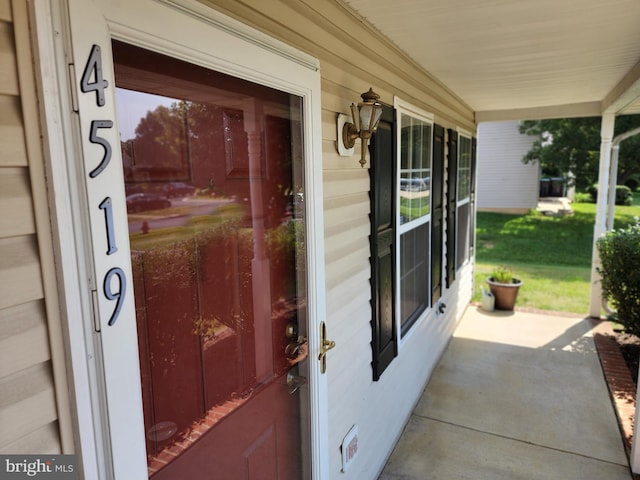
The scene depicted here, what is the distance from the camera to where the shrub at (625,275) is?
173 inches

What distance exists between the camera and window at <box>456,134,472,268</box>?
207 inches

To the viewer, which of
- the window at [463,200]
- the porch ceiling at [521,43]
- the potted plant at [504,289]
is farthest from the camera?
the potted plant at [504,289]

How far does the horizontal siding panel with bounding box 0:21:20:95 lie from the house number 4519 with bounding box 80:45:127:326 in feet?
0.36

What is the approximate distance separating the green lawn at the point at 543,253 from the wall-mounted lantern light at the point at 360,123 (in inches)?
185

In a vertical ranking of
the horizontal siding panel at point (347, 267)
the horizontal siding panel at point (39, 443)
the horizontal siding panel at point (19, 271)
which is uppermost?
the horizontal siding panel at point (19, 271)

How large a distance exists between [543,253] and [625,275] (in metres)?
5.77

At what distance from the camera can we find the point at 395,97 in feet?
8.95

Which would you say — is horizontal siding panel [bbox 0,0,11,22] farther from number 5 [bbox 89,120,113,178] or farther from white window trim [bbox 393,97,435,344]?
white window trim [bbox 393,97,435,344]

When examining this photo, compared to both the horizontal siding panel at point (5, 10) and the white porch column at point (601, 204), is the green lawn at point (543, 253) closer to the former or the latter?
the white porch column at point (601, 204)

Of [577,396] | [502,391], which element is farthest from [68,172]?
[577,396]

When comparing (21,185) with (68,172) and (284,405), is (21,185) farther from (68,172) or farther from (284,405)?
(284,405)

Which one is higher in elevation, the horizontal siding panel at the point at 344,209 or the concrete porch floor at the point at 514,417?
the horizontal siding panel at the point at 344,209

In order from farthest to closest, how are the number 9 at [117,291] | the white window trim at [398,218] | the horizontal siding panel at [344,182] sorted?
the white window trim at [398,218], the horizontal siding panel at [344,182], the number 9 at [117,291]

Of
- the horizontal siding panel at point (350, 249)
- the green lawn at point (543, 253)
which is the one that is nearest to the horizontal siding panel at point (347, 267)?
the horizontal siding panel at point (350, 249)
